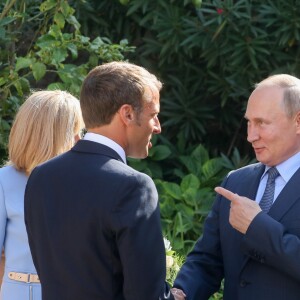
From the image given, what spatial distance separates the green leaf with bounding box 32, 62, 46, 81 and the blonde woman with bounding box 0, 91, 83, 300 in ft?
5.16

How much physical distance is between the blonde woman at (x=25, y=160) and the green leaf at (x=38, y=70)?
5.16 ft

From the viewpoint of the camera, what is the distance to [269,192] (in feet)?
11.7

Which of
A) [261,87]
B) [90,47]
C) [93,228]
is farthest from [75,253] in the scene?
[90,47]

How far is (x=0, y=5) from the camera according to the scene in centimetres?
605

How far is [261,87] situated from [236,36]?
307 cm

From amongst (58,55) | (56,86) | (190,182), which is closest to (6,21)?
(58,55)

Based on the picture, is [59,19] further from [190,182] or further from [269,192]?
[269,192]

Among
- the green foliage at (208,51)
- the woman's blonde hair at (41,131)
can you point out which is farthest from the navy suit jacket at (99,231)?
the green foliage at (208,51)

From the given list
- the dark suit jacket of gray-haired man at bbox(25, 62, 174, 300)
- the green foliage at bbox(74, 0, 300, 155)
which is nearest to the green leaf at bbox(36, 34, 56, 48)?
the green foliage at bbox(74, 0, 300, 155)

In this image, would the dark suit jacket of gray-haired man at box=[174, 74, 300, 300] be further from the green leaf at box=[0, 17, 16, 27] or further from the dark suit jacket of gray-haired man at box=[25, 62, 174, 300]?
the green leaf at box=[0, 17, 16, 27]

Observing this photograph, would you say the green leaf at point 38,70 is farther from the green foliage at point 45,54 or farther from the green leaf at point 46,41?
the green leaf at point 46,41

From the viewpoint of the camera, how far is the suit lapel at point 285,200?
3445mm

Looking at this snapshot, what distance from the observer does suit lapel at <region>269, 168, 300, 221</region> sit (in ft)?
11.3

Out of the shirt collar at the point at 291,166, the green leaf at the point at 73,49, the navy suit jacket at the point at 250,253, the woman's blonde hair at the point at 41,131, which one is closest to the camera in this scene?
the navy suit jacket at the point at 250,253
